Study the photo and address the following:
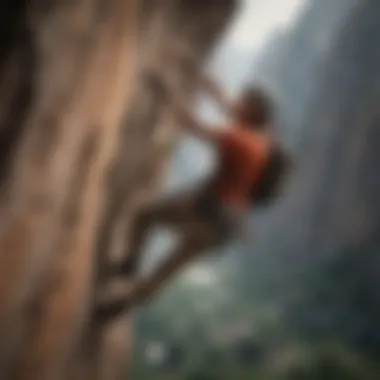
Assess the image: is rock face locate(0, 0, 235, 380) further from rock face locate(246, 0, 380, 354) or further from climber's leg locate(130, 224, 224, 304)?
rock face locate(246, 0, 380, 354)

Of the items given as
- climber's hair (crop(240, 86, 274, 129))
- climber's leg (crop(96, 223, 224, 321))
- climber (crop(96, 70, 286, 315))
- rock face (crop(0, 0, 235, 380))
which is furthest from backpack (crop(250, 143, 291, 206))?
rock face (crop(0, 0, 235, 380))

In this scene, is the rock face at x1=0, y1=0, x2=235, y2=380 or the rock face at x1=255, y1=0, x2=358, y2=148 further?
the rock face at x1=255, y1=0, x2=358, y2=148

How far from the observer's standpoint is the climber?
4.12 meters

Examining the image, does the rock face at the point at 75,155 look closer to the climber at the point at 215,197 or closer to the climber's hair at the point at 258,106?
the climber at the point at 215,197

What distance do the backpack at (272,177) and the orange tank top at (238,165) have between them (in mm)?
39

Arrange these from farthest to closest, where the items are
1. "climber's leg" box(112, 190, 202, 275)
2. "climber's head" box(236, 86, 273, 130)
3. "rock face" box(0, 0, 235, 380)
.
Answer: "climber's head" box(236, 86, 273, 130)
"climber's leg" box(112, 190, 202, 275)
"rock face" box(0, 0, 235, 380)

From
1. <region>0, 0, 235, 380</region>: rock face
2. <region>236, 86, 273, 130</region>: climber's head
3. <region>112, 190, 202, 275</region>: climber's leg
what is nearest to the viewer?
<region>0, 0, 235, 380</region>: rock face

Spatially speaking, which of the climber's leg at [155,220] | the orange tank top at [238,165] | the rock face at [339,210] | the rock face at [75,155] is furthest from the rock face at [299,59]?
the climber's leg at [155,220]

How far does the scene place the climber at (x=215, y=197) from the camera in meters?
4.12

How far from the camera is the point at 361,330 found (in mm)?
4141

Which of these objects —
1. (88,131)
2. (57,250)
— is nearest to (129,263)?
(57,250)

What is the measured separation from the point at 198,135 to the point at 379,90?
2.71 feet

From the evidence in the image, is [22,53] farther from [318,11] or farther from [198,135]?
[318,11]

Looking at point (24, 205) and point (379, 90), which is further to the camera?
point (379, 90)
